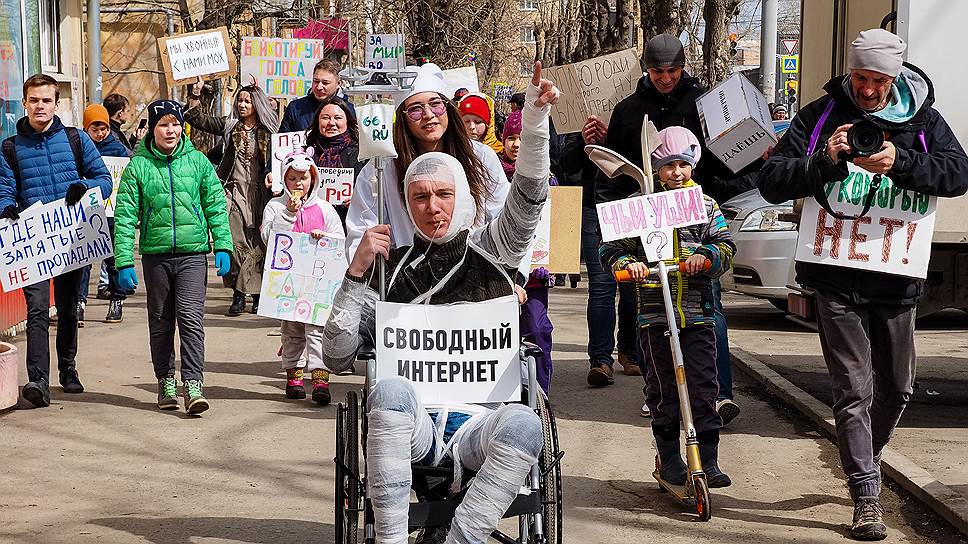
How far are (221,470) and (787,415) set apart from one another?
3602 mm

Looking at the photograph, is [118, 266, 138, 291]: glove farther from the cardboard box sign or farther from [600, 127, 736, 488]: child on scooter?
the cardboard box sign

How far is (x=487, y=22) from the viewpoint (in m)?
25.0

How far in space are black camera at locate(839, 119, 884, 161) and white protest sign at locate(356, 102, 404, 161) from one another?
184cm

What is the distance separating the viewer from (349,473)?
15.8ft

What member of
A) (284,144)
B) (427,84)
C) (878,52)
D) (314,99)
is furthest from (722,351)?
(314,99)

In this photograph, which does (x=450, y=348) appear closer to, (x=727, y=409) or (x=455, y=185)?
(x=455, y=185)

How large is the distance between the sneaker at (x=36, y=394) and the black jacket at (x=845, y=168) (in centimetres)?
510

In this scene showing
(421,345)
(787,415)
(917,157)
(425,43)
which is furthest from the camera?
(425,43)

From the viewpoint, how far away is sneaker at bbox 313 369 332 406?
899 centimetres

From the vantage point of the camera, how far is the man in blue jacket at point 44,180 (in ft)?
29.6

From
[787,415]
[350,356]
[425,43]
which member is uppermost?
[425,43]

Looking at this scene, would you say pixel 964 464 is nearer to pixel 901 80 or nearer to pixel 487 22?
pixel 901 80

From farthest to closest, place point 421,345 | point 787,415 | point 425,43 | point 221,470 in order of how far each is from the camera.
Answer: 1. point 425,43
2. point 787,415
3. point 221,470
4. point 421,345

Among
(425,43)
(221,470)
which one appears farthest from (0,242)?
(425,43)
